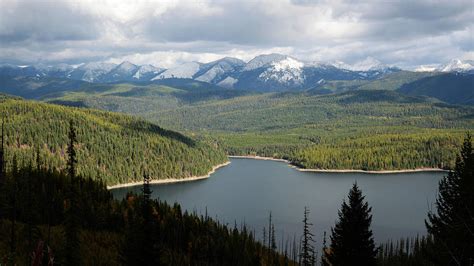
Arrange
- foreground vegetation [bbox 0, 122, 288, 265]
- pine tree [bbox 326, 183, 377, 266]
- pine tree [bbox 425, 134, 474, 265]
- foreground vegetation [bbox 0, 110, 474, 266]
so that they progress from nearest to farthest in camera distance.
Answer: pine tree [bbox 425, 134, 474, 265], pine tree [bbox 326, 183, 377, 266], foreground vegetation [bbox 0, 110, 474, 266], foreground vegetation [bbox 0, 122, 288, 265]

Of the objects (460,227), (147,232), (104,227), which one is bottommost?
(104,227)

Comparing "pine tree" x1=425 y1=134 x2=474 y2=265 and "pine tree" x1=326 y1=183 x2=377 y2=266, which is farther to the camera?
"pine tree" x1=326 y1=183 x2=377 y2=266

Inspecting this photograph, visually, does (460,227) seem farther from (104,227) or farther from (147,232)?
(104,227)

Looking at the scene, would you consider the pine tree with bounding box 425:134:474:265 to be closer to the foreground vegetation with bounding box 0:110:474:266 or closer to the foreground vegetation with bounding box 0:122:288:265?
the foreground vegetation with bounding box 0:110:474:266

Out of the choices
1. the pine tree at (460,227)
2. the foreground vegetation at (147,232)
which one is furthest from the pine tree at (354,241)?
the pine tree at (460,227)

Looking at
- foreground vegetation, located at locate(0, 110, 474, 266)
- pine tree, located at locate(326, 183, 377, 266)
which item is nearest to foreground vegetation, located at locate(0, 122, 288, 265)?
foreground vegetation, located at locate(0, 110, 474, 266)

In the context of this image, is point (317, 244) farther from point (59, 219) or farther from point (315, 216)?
point (59, 219)

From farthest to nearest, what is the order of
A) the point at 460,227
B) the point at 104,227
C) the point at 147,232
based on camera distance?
the point at 104,227
the point at 147,232
the point at 460,227

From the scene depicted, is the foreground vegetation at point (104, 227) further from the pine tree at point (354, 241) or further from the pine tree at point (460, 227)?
the pine tree at point (460, 227)

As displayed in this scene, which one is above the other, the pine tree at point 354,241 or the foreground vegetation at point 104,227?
the pine tree at point 354,241

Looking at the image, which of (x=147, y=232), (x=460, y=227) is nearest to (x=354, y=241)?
(x=460, y=227)

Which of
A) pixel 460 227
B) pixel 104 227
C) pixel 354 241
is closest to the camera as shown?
pixel 460 227

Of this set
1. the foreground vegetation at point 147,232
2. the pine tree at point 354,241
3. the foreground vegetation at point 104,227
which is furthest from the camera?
the foreground vegetation at point 104,227

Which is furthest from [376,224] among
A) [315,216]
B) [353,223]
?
[353,223]
